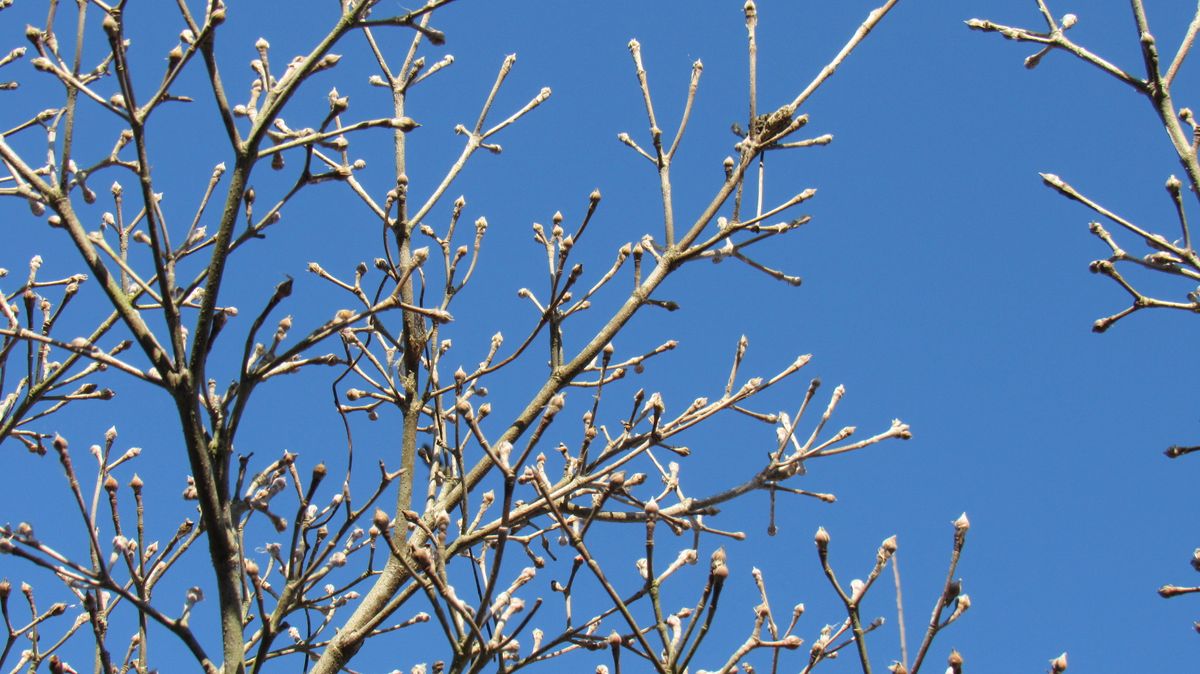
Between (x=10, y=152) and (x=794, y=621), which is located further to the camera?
(x=794, y=621)

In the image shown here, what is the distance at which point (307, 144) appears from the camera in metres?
2.94

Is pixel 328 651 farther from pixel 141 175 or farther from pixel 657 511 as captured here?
pixel 141 175

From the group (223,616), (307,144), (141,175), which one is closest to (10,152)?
(141,175)

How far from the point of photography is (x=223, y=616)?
9.87ft

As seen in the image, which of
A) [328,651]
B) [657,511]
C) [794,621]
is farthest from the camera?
[794,621]

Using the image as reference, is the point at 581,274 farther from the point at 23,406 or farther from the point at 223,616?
the point at 23,406

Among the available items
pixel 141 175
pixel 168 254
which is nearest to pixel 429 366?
pixel 168 254

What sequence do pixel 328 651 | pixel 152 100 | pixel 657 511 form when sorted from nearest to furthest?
pixel 152 100 → pixel 657 511 → pixel 328 651

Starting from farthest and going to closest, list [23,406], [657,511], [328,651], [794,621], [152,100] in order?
1. [23,406]
2. [794,621]
3. [328,651]
4. [657,511]
5. [152,100]

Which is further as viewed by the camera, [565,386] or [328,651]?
[565,386]

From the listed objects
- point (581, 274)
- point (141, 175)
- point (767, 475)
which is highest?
point (581, 274)

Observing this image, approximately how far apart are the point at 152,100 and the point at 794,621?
2705 mm

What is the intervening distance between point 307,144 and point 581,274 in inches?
60.0

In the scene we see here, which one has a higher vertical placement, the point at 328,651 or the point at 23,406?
the point at 23,406
